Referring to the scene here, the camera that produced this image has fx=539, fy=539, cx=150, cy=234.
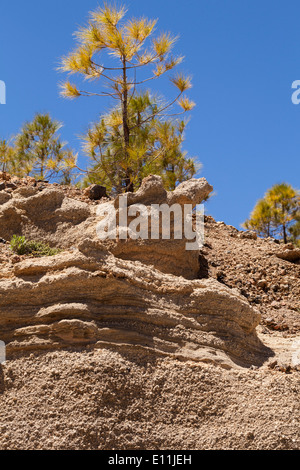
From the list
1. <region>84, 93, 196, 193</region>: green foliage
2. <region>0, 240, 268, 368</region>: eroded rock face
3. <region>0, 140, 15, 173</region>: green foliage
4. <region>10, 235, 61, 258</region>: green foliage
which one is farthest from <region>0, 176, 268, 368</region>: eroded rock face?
<region>0, 140, 15, 173</region>: green foliage

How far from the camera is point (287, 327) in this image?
276 inches

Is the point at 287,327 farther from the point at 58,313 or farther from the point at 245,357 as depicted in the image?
the point at 58,313

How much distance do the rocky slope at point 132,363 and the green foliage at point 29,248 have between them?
55 cm

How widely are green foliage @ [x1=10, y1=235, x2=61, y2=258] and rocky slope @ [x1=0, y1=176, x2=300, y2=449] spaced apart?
1.79 ft

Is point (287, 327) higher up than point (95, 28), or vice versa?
point (95, 28)

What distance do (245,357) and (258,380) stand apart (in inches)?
16.1

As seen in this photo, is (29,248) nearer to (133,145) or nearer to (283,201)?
Answer: (133,145)

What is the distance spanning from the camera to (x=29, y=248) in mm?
6895

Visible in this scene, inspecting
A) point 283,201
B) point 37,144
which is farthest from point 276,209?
point 37,144

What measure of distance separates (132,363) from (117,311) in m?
0.53

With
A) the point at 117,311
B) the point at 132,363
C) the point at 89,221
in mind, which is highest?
the point at 89,221

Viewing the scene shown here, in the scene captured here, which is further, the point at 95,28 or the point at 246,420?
the point at 95,28
